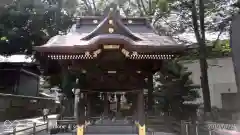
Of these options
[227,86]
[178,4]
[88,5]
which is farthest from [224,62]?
[88,5]

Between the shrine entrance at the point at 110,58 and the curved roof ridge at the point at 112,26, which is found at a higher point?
the curved roof ridge at the point at 112,26

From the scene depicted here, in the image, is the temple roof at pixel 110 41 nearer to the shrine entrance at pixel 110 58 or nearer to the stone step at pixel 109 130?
the shrine entrance at pixel 110 58

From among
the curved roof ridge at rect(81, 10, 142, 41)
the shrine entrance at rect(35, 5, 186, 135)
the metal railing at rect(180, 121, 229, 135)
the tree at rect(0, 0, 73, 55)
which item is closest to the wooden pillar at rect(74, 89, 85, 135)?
the shrine entrance at rect(35, 5, 186, 135)

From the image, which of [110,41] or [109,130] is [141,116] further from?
[110,41]

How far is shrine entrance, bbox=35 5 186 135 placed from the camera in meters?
7.11

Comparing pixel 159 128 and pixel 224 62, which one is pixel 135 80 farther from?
pixel 224 62

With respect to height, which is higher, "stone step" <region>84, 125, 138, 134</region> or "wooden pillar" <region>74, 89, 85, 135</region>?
"wooden pillar" <region>74, 89, 85, 135</region>

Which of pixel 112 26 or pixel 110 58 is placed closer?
pixel 112 26

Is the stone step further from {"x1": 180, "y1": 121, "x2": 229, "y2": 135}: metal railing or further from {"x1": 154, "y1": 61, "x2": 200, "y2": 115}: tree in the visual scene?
{"x1": 154, "y1": 61, "x2": 200, "y2": 115}: tree

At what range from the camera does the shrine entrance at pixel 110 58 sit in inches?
280

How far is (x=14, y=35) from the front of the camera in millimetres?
16625

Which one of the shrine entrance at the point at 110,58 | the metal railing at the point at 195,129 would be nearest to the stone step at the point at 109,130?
the shrine entrance at the point at 110,58

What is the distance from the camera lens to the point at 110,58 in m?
7.90

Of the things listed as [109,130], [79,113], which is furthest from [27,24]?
[109,130]
